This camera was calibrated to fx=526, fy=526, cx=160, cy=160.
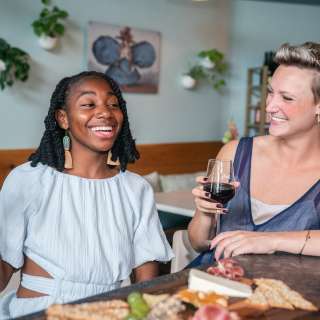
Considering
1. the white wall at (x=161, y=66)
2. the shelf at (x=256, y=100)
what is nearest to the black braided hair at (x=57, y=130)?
the white wall at (x=161, y=66)

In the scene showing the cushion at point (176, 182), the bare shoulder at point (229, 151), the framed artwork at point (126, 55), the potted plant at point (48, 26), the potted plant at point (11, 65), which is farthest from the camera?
the cushion at point (176, 182)

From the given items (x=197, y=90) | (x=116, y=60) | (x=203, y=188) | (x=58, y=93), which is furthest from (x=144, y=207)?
(x=197, y=90)

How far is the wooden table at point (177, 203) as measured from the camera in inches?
136

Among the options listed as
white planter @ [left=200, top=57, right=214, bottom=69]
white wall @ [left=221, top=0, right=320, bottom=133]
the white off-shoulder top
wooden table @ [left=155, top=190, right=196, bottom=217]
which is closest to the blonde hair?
the white off-shoulder top

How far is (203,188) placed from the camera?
173 centimetres

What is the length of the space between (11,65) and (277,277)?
405 centimetres

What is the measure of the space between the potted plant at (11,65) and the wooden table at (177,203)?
190 centimetres

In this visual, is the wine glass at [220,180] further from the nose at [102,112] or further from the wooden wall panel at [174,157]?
the wooden wall panel at [174,157]

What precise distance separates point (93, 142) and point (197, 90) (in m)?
5.25

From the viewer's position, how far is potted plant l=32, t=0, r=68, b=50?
16.5 feet

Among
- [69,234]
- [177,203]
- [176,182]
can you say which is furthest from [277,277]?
[176,182]

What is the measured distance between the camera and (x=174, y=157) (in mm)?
6602

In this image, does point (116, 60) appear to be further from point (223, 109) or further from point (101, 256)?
point (101, 256)

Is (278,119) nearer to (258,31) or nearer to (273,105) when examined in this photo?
(273,105)
